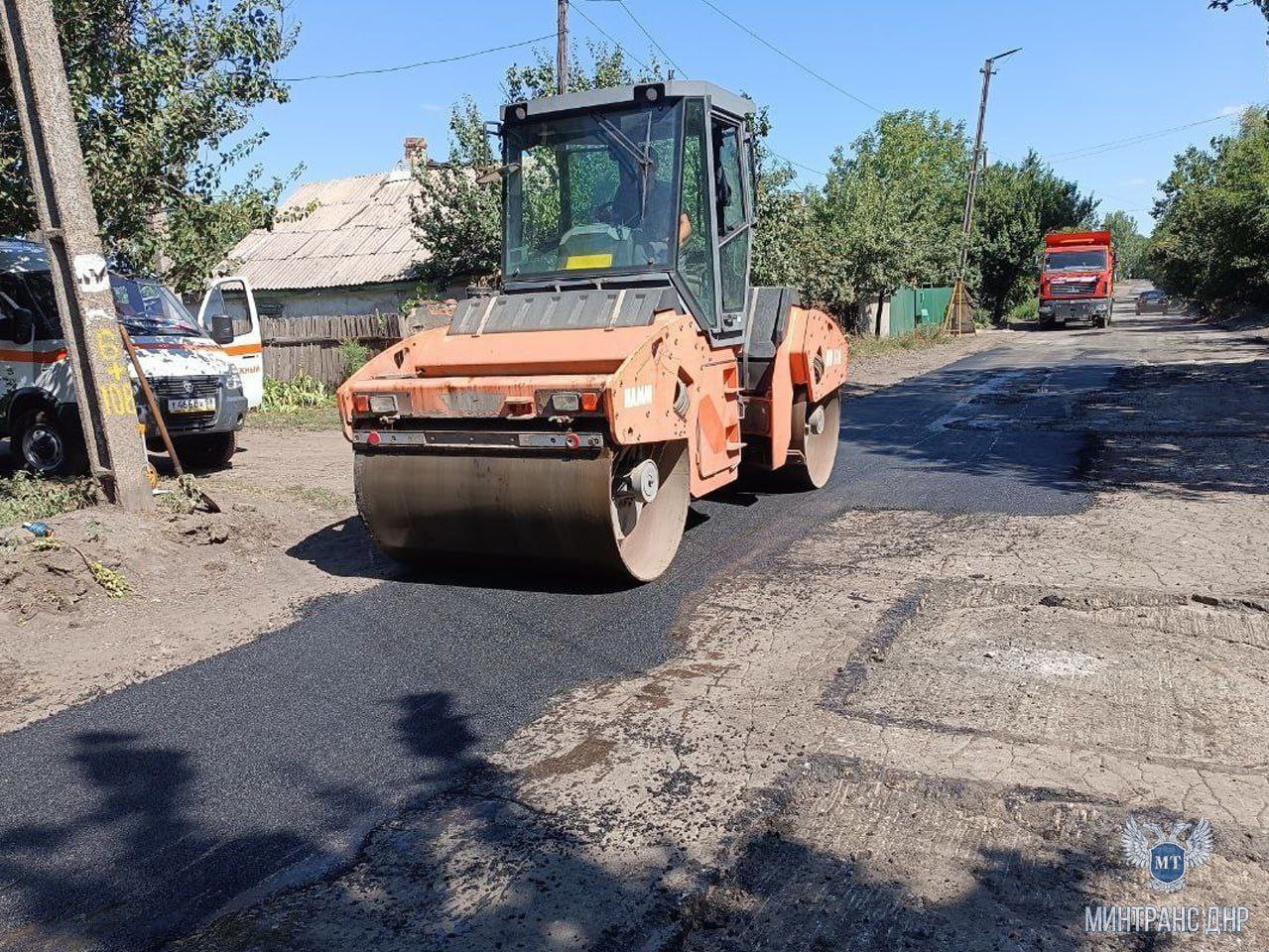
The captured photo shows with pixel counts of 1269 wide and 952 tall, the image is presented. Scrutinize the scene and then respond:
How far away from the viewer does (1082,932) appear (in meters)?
2.75

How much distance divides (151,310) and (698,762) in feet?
29.2

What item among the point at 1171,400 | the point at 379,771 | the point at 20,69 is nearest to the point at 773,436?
the point at 379,771

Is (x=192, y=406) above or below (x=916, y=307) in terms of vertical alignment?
above

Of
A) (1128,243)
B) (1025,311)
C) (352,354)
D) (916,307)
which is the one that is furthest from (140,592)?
(1128,243)

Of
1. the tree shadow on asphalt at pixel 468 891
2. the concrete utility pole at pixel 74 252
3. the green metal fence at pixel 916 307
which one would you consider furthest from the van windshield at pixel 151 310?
the green metal fence at pixel 916 307

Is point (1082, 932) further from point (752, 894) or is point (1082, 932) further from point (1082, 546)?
point (1082, 546)

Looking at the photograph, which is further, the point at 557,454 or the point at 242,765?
the point at 557,454

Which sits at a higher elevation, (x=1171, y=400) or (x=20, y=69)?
(x=20, y=69)

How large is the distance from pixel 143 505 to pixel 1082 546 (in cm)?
639

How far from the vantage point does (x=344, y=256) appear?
23641 millimetres

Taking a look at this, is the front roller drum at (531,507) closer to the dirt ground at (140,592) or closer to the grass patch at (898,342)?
the dirt ground at (140,592)

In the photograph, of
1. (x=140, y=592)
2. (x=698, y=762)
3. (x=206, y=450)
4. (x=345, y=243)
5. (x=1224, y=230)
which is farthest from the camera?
(x=1224, y=230)

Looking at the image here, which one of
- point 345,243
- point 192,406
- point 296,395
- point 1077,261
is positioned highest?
point 345,243
